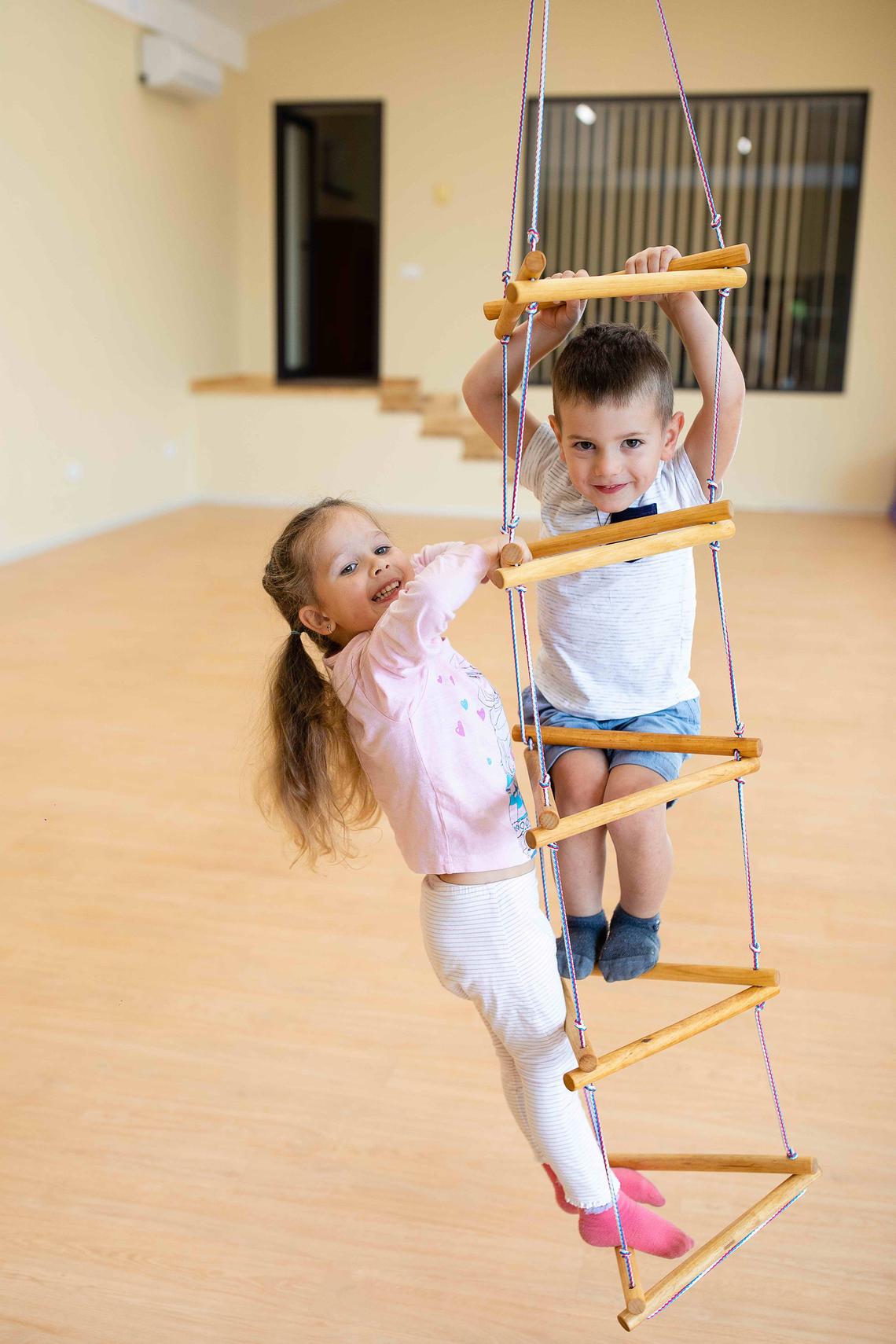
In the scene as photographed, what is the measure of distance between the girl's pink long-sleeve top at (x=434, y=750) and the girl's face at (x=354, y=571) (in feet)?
0.10

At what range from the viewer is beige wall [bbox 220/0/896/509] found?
8.04 metres

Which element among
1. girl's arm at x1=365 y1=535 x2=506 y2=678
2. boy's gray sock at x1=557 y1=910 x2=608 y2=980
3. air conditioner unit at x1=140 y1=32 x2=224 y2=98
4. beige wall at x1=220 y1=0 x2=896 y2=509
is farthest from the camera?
beige wall at x1=220 y1=0 x2=896 y2=509

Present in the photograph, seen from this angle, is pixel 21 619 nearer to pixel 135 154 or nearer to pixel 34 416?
pixel 34 416

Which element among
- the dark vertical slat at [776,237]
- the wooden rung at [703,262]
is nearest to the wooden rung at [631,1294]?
the wooden rung at [703,262]

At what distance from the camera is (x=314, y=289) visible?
9688 mm

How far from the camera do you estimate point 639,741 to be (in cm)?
157

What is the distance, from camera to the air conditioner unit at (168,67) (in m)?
7.39

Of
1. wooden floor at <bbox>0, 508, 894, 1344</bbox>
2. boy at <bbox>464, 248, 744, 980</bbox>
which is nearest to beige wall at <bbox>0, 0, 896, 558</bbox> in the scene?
Answer: wooden floor at <bbox>0, 508, 894, 1344</bbox>

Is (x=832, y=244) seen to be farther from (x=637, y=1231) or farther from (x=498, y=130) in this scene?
(x=637, y=1231)

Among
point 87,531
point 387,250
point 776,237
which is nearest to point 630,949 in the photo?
point 87,531

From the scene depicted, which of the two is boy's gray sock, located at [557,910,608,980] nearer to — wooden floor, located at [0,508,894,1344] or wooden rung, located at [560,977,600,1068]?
wooden rung, located at [560,977,600,1068]

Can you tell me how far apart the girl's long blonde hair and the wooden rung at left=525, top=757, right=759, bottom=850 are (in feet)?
1.05

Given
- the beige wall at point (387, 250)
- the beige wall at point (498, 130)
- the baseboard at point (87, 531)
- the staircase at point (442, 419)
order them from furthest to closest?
1. the staircase at point (442, 419)
2. the beige wall at point (498, 130)
3. the beige wall at point (387, 250)
4. the baseboard at point (87, 531)

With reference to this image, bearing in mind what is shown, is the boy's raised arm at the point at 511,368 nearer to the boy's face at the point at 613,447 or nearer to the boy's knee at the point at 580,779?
the boy's face at the point at 613,447
